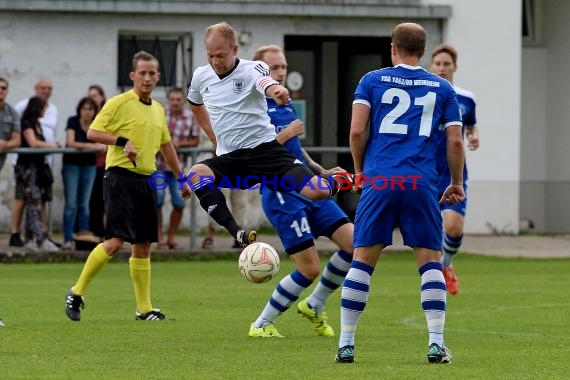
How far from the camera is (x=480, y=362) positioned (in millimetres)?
8930

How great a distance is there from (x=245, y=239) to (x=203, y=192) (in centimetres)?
65

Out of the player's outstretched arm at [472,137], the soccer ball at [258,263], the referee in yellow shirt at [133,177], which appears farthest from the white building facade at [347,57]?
the soccer ball at [258,263]

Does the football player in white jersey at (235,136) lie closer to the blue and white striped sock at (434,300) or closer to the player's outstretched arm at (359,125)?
the player's outstretched arm at (359,125)

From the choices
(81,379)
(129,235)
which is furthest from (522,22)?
(81,379)

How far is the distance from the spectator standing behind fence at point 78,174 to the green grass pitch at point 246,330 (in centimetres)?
174

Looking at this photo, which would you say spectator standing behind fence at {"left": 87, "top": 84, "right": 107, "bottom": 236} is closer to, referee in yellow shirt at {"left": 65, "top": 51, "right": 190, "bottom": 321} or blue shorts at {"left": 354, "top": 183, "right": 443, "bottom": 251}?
referee in yellow shirt at {"left": 65, "top": 51, "right": 190, "bottom": 321}

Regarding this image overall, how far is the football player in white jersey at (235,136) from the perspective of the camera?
10.2 meters

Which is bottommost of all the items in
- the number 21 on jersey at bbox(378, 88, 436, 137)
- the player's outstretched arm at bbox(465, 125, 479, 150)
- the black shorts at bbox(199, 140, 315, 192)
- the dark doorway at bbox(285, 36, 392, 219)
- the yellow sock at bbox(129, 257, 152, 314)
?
the yellow sock at bbox(129, 257, 152, 314)

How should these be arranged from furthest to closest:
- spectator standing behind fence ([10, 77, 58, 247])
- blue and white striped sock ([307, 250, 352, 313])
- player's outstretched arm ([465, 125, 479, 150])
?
spectator standing behind fence ([10, 77, 58, 247])
player's outstretched arm ([465, 125, 479, 150])
blue and white striped sock ([307, 250, 352, 313])

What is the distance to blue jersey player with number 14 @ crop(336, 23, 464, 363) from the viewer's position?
28.3 feet

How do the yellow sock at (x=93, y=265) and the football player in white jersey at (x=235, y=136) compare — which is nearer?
the football player in white jersey at (x=235, y=136)

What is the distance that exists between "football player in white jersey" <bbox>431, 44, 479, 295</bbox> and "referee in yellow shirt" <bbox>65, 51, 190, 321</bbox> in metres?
2.57

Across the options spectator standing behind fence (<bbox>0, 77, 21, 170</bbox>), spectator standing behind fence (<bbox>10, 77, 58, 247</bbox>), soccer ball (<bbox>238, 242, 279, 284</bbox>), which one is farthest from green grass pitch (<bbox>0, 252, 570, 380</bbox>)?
spectator standing behind fence (<bbox>0, 77, 21, 170</bbox>)

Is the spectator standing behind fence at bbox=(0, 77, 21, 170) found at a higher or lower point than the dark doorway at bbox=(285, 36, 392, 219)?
lower
